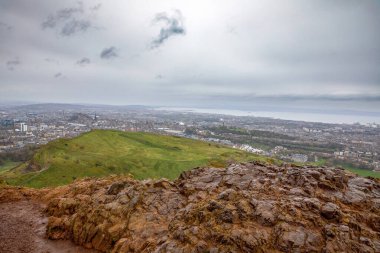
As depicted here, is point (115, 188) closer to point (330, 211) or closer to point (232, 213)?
point (232, 213)

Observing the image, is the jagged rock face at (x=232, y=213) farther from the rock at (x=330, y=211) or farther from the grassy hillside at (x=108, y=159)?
the grassy hillside at (x=108, y=159)

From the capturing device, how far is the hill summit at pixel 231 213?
23.5m

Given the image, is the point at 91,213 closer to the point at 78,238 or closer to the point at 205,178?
the point at 78,238

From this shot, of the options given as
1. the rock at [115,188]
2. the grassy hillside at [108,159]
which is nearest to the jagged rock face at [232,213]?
the rock at [115,188]

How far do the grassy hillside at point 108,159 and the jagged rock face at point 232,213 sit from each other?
51612 mm

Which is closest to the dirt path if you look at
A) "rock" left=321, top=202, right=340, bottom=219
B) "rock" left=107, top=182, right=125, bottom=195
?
"rock" left=107, top=182, right=125, bottom=195

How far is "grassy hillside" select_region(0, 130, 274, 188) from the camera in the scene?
323 feet

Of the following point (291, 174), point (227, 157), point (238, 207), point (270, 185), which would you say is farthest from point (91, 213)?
point (227, 157)

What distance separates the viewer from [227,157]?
15100cm

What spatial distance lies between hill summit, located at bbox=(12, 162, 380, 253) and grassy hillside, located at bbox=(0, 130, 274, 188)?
2018 inches

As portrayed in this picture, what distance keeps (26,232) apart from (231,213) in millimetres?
24362

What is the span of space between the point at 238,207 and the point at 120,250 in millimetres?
11774

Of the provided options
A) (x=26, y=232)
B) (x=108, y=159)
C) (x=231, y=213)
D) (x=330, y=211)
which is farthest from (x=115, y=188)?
(x=108, y=159)

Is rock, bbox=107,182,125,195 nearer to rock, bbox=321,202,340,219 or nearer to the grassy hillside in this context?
rock, bbox=321,202,340,219
